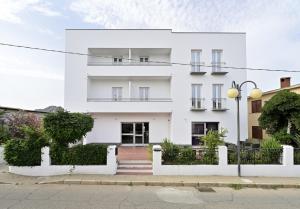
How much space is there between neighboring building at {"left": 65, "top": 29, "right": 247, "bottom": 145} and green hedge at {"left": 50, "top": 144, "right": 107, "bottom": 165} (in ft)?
34.3

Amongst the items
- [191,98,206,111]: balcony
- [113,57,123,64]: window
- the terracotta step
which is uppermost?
[113,57,123,64]: window

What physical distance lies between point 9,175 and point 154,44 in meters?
15.7

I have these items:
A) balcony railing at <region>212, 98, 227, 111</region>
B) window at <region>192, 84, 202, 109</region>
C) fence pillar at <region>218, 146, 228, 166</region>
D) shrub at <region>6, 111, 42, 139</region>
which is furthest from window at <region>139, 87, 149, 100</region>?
fence pillar at <region>218, 146, 228, 166</region>

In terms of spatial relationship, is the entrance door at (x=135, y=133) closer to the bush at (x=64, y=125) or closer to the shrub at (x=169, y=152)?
the shrub at (x=169, y=152)

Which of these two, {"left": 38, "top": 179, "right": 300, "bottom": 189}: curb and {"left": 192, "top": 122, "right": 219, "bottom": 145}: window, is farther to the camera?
{"left": 192, "top": 122, "right": 219, "bottom": 145}: window

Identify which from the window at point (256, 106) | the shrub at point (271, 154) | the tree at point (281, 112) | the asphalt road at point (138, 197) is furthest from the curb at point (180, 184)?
the window at point (256, 106)

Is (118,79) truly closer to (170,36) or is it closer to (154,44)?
→ (154,44)

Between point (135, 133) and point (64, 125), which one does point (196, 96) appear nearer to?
point (135, 133)

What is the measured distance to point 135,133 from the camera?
74.4 feet

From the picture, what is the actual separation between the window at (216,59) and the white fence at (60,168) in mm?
14588

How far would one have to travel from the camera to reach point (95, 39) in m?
22.3

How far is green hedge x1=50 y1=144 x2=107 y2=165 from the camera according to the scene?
10922 mm

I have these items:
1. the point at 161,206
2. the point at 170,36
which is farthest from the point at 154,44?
the point at 161,206

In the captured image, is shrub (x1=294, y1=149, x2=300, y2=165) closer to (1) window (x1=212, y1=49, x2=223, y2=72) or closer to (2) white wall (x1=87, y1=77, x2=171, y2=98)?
(1) window (x1=212, y1=49, x2=223, y2=72)
